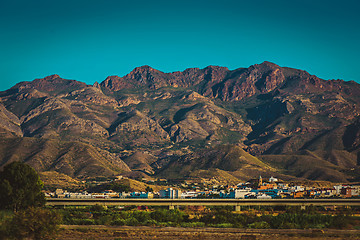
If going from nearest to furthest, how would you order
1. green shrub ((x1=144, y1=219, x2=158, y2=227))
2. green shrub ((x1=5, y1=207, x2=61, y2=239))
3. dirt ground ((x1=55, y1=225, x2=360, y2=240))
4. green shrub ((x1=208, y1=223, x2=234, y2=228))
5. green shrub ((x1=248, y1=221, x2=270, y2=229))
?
green shrub ((x1=5, y1=207, x2=61, y2=239)) < dirt ground ((x1=55, y1=225, x2=360, y2=240)) < green shrub ((x1=248, y1=221, x2=270, y2=229)) < green shrub ((x1=208, y1=223, x2=234, y2=228)) < green shrub ((x1=144, y1=219, x2=158, y2=227))

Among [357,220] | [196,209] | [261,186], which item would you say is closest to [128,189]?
[261,186]

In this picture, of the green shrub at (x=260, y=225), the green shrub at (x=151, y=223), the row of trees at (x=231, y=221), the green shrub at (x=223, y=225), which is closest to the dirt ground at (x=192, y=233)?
the green shrub at (x=260, y=225)

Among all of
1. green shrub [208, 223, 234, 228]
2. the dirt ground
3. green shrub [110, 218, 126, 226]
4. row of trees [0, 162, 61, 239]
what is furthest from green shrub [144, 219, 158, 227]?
row of trees [0, 162, 61, 239]

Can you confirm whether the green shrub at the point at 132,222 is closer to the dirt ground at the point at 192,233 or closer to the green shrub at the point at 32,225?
the dirt ground at the point at 192,233

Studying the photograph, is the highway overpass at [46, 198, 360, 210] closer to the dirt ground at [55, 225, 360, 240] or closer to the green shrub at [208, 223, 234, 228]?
the green shrub at [208, 223, 234, 228]

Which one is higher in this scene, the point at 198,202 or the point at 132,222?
the point at 198,202

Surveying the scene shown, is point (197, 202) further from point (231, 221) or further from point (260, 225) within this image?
point (260, 225)

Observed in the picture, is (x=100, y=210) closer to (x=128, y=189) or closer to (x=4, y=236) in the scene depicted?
(x=4, y=236)

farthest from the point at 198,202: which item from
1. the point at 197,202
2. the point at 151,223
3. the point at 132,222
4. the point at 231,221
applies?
the point at 132,222

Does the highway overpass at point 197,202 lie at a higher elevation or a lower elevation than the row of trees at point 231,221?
higher
